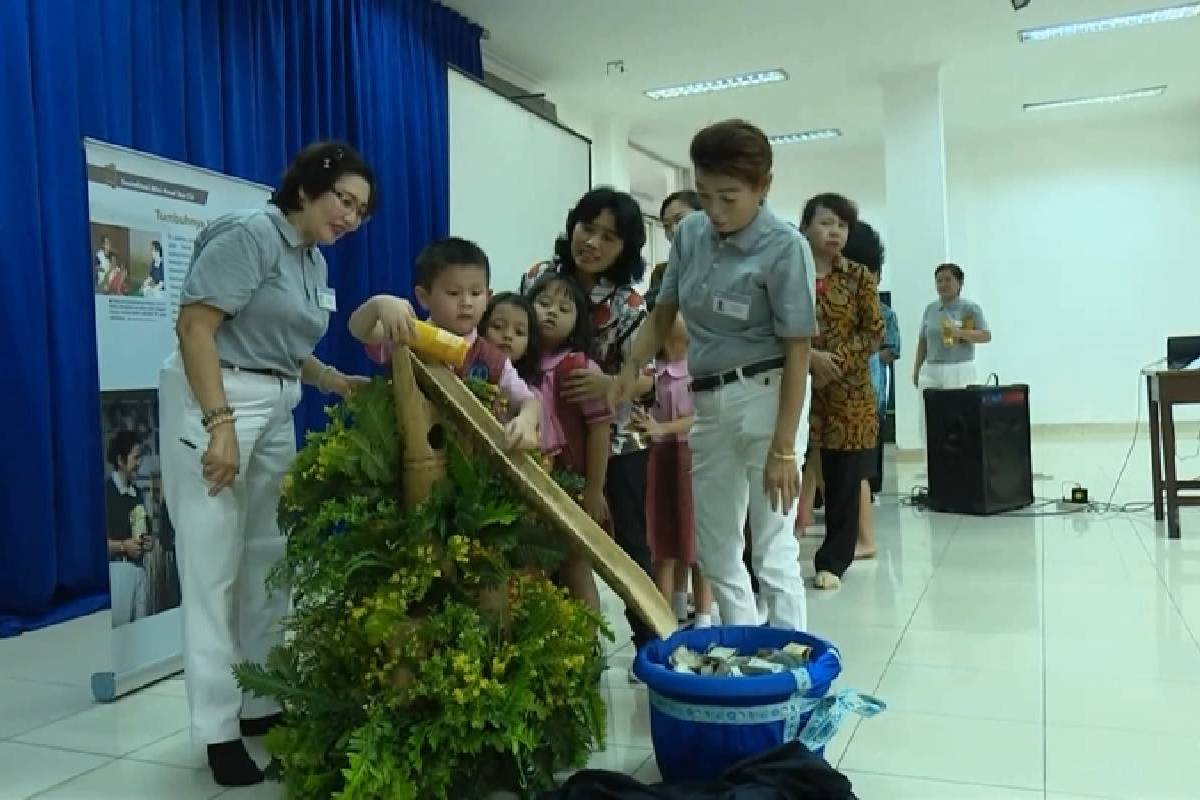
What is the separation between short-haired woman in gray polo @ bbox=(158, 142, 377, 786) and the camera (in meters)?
1.77

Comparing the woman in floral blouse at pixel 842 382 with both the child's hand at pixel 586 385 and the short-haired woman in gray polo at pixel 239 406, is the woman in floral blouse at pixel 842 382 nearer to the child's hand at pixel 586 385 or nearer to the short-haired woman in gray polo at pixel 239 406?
the child's hand at pixel 586 385

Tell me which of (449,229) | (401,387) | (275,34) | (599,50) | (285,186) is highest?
(599,50)

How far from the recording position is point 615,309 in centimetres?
242

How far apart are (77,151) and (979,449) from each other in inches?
163

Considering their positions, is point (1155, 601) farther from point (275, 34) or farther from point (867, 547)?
point (275, 34)

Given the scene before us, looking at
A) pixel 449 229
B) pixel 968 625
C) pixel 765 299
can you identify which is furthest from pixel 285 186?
pixel 449 229

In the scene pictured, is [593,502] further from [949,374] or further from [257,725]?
→ [949,374]

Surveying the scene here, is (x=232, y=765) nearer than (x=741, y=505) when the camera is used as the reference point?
Yes

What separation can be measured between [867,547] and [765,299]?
7.62 ft

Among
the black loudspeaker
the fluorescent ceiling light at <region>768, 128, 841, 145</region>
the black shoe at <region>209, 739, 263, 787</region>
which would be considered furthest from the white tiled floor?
the fluorescent ceiling light at <region>768, 128, 841, 145</region>

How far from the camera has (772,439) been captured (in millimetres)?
1886

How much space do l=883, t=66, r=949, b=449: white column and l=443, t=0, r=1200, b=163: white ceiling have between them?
0.78 ft

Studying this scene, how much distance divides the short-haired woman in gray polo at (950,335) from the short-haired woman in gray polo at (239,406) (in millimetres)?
5017

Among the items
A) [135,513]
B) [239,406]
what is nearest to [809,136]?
[135,513]
